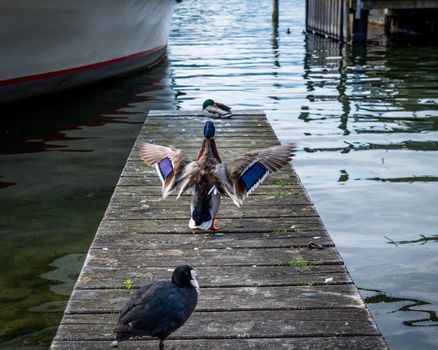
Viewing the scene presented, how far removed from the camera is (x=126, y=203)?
7527 mm

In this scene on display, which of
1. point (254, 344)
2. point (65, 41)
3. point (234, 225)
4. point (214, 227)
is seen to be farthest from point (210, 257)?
point (65, 41)

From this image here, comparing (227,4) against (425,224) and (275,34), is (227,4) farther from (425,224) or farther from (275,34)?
(425,224)

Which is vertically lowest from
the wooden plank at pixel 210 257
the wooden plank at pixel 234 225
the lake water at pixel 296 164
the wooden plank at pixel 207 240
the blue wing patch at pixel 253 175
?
the lake water at pixel 296 164

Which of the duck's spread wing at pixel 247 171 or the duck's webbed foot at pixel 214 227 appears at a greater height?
the duck's spread wing at pixel 247 171

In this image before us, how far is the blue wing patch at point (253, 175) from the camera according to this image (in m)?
6.57

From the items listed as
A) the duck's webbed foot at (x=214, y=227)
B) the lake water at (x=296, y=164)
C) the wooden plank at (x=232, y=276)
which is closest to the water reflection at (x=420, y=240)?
the lake water at (x=296, y=164)

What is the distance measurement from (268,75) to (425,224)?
14.3m

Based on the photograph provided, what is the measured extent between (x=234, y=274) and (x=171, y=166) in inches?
62.4

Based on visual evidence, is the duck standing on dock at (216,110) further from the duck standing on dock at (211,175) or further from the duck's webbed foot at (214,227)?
the duck's webbed foot at (214,227)

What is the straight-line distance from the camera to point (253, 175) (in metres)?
6.64

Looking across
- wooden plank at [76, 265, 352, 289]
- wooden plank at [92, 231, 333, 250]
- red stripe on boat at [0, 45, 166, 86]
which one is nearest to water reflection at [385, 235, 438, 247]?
wooden plank at [92, 231, 333, 250]

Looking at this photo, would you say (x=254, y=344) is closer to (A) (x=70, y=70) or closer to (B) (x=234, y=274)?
(B) (x=234, y=274)

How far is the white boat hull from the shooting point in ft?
46.9

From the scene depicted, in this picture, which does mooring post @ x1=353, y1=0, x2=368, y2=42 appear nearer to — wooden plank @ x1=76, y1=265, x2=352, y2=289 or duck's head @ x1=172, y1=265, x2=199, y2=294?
wooden plank @ x1=76, y1=265, x2=352, y2=289
